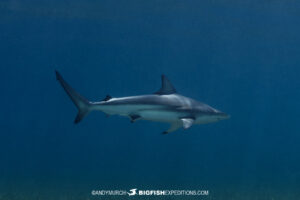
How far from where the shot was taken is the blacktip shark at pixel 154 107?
9.28 metres

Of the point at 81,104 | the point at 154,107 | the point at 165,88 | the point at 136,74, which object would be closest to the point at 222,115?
the point at 165,88

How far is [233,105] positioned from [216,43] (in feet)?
167

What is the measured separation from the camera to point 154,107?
31.6ft

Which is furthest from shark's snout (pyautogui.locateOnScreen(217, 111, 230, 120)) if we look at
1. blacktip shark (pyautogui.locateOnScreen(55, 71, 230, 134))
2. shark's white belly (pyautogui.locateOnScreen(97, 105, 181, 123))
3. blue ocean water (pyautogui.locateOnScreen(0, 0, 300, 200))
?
blue ocean water (pyautogui.locateOnScreen(0, 0, 300, 200))

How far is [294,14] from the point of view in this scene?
28953 mm

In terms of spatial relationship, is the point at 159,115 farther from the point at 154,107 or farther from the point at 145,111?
the point at 145,111

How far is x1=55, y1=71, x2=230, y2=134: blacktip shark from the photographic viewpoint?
928 cm

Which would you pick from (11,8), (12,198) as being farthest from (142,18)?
(12,198)

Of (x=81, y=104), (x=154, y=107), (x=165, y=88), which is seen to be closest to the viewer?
(x=81, y=104)

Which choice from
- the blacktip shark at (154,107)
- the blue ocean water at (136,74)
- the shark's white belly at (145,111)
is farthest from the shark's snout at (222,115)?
the blue ocean water at (136,74)

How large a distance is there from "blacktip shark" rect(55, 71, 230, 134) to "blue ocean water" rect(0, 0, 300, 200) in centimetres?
544

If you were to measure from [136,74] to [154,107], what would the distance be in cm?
4809

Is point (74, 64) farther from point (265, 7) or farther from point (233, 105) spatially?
point (233, 105)

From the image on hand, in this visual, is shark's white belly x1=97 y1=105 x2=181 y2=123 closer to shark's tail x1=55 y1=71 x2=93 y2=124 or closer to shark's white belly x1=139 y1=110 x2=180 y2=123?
shark's white belly x1=139 y1=110 x2=180 y2=123
